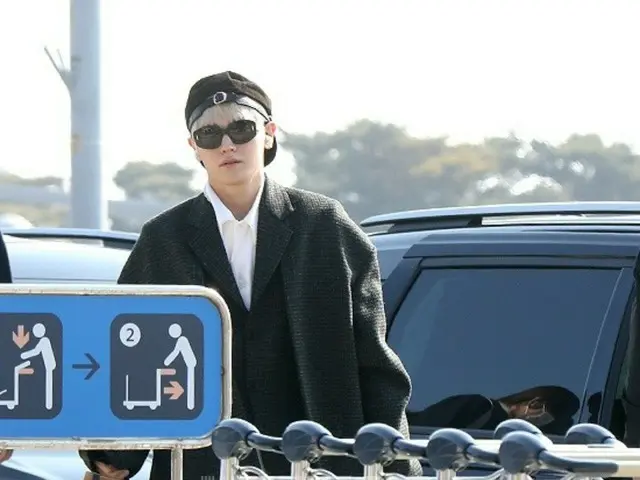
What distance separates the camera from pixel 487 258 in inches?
198

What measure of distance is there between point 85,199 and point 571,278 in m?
7.98

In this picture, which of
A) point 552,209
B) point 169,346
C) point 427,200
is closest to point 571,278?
point 552,209

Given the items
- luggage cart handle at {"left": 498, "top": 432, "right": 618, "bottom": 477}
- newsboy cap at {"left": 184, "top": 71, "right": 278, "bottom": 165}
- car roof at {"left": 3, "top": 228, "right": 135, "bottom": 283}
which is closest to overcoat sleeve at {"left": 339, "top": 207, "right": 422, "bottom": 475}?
newsboy cap at {"left": 184, "top": 71, "right": 278, "bottom": 165}

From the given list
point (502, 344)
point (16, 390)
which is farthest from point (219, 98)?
point (502, 344)

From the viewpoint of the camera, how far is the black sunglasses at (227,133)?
13.2 ft

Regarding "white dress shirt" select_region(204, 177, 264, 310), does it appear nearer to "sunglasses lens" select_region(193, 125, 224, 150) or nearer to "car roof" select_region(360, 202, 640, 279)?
"sunglasses lens" select_region(193, 125, 224, 150)

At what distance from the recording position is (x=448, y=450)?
2.75 meters

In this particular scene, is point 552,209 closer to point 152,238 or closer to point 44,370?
point 152,238

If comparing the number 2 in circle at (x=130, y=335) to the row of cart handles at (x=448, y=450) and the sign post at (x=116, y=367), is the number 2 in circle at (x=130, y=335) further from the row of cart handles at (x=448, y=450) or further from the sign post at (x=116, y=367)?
the row of cart handles at (x=448, y=450)

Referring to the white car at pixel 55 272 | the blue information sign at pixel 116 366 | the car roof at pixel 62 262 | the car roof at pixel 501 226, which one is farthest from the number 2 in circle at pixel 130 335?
the car roof at pixel 62 262

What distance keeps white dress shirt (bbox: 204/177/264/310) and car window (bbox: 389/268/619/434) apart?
101 centimetres

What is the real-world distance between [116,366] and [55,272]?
2.74 m

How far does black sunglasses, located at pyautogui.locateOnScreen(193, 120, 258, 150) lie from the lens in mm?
4023

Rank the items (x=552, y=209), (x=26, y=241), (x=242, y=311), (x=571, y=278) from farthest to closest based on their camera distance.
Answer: (x=26, y=241)
(x=552, y=209)
(x=571, y=278)
(x=242, y=311)
